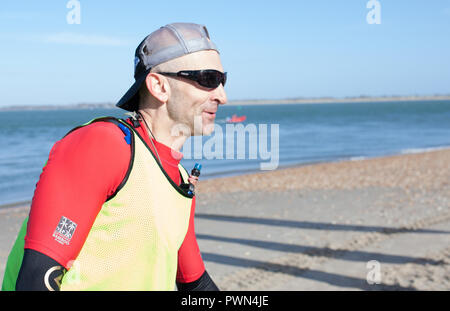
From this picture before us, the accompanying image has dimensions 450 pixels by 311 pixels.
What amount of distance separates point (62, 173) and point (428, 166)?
1796 cm

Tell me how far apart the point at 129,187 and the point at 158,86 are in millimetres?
419

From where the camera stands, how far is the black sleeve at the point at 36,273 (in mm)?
1242

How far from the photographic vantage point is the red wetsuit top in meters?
1.27

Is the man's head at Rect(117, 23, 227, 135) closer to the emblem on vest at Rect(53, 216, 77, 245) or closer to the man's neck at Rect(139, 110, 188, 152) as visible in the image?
the man's neck at Rect(139, 110, 188, 152)

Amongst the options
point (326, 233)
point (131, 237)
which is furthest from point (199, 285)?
point (326, 233)

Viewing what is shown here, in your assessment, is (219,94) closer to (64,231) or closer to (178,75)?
(178,75)

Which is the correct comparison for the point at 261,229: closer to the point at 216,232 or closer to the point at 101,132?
the point at 216,232

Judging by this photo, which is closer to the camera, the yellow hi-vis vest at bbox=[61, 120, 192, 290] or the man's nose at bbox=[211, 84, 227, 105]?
the yellow hi-vis vest at bbox=[61, 120, 192, 290]

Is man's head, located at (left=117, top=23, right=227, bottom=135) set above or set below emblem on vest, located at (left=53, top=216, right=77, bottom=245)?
above

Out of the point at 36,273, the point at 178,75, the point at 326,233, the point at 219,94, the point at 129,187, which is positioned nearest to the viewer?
the point at 36,273

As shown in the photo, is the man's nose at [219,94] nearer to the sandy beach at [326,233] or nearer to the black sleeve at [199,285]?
the black sleeve at [199,285]

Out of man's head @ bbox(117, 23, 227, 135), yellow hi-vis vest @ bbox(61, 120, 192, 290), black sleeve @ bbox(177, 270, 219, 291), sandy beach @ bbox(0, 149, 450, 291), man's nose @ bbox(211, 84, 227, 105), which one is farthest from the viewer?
sandy beach @ bbox(0, 149, 450, 291)

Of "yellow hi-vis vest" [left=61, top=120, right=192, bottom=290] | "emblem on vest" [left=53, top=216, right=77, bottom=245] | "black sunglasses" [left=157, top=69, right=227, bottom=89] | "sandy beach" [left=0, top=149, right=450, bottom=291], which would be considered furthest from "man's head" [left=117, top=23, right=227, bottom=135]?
"sandy beach" [left=0, top=149, right=450, bottom=291]

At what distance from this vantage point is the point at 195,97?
1697mm
